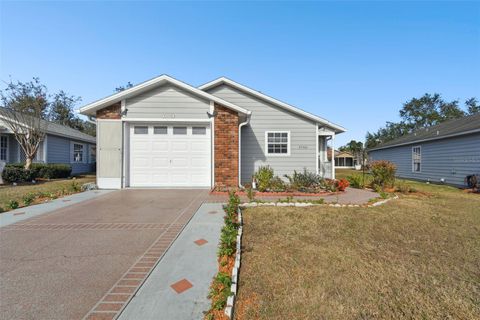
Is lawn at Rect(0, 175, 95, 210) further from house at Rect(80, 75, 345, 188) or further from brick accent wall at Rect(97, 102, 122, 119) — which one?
brick accent wall at Rect(97, 102, 122, 119)

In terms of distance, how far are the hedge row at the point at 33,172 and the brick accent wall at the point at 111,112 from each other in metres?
7.37

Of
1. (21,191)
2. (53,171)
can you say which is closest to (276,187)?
(21,191)

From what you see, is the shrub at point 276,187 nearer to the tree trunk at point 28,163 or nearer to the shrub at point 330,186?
the shrub at point 330,186

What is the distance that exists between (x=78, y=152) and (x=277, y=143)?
1742cm

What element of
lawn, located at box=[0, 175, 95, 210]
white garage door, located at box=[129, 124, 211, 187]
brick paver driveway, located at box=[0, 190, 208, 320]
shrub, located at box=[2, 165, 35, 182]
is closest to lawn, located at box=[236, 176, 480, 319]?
brick paver driveway, located at box=[0, 190, 208, 320]

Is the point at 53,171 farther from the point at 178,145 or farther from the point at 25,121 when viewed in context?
the point at 178,145

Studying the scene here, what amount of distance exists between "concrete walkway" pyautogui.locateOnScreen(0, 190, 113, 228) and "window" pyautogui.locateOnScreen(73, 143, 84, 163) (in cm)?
1304

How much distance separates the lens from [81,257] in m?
3.19

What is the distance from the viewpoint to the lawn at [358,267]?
224cm

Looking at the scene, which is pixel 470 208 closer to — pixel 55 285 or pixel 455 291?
pixel 455 291

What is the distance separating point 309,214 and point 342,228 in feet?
3.21

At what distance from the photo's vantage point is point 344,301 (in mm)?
2338

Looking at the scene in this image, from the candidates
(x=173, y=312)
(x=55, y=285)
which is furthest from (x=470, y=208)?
(x=55, y=285)

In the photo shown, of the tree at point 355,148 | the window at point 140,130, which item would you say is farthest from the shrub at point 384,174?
the tree at point 355,148
